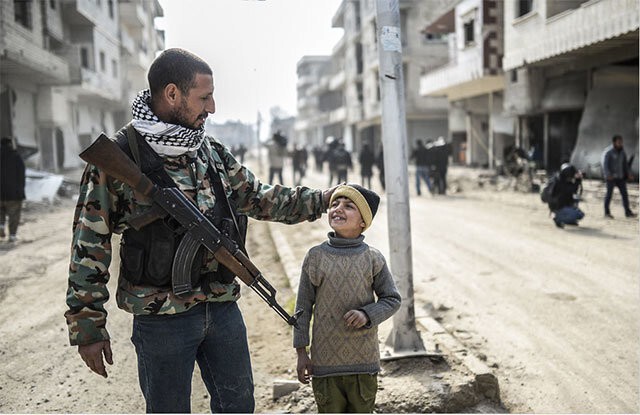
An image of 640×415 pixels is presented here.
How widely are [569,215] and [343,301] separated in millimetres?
8297

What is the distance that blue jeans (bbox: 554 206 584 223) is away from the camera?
9.42m

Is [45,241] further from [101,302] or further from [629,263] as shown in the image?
[629,263]

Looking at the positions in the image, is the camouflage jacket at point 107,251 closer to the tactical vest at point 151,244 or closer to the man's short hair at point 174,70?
the tactical vest at point 151,244

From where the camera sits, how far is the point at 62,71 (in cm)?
1852

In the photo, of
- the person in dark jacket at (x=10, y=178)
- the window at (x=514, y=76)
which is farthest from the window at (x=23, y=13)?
the window at (x=514, y=76)

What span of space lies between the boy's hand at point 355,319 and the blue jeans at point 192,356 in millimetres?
444

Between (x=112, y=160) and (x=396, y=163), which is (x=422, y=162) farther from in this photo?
(x=112, y=160)

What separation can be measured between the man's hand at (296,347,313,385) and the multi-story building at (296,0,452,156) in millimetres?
21819

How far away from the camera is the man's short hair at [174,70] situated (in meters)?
2.08

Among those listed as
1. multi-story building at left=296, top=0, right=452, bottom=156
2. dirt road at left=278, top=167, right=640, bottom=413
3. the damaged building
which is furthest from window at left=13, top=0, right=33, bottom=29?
dirt road at left=278, top=167, right=640, bottom=413

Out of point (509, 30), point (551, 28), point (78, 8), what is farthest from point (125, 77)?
point (551, 28)

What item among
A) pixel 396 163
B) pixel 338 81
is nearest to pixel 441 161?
pixel 396 163

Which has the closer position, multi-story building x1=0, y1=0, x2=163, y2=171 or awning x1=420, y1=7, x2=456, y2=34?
multi-story building x1=0, y1=0, x2=163, y2=171

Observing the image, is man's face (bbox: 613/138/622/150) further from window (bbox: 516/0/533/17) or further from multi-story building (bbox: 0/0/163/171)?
multi-story building (bbox: 0/0/163/171)
